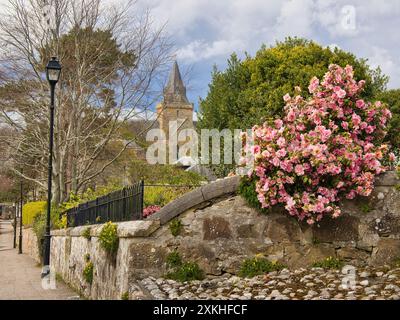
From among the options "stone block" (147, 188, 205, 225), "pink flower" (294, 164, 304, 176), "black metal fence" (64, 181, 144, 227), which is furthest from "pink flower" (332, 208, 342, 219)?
"black metal fence" (64, 181, 144, 227)

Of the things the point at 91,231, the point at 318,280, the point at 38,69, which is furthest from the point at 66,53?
the point at 318,280

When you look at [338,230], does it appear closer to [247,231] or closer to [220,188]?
[247,231]

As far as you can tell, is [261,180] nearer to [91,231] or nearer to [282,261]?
[282,261]

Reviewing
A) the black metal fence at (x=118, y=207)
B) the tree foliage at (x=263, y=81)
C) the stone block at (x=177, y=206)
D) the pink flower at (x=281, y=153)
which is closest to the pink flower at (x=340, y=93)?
the pink flower at (x=281, y=153)

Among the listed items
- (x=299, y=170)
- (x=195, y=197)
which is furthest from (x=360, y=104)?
(x=195, y=197)

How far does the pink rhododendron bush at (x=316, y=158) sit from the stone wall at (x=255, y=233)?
245 mm

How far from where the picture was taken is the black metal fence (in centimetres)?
716

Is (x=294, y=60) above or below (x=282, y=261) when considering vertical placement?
above

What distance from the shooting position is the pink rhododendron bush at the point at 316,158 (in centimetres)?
676

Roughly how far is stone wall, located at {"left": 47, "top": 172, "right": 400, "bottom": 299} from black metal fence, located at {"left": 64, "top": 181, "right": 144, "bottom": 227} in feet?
1.10

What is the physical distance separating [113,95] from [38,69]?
3399mm

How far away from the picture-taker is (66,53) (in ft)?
72.0

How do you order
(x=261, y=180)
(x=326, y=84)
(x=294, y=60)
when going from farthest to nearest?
1. (x=294, y=60)
2. (x=326, y=84)
3. (x=261, y=180)
